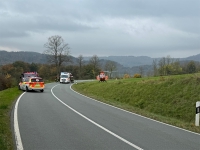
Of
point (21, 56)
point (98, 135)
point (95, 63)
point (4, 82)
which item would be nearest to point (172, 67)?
point (95, 63)

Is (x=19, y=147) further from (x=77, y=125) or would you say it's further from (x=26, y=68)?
(x=26, y=68)

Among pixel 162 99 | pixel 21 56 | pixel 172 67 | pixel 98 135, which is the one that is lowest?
pixel 162 99

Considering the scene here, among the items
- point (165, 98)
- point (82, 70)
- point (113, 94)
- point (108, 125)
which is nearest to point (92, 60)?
point (82, 70)

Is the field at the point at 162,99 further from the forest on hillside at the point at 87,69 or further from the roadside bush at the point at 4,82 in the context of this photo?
the roadside bush at the point at 4,82

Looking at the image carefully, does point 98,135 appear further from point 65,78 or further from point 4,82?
point 4,82

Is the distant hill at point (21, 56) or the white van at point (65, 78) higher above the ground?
the distant hill at point (21, 56)

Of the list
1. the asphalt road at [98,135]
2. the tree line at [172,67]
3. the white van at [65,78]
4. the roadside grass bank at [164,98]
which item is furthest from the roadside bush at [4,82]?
the asphalt road at [98,135]

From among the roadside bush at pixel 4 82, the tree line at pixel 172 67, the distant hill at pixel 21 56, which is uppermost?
the distant hill at pixel 21 56

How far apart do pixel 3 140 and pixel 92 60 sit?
3642 inches

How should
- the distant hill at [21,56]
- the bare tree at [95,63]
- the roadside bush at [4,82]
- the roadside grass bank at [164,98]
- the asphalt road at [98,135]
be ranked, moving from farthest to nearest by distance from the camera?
the distant hill at [21,56]
the bare tree at [95,63]
the roadside bush at [4,82]
the roadside grass bank at [164,98]
the asphalt road at [98,135]

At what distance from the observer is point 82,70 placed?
99375 millimetres

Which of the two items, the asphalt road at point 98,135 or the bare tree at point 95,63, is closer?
the asphalt road at point 98,135

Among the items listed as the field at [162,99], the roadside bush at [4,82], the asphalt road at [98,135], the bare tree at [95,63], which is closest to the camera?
the asphalt road at [98,135]

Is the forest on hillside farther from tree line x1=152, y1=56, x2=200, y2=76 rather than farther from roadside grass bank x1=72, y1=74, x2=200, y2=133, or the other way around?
roadside grass bank x1=72, y1=74, x2=200, y2=133
